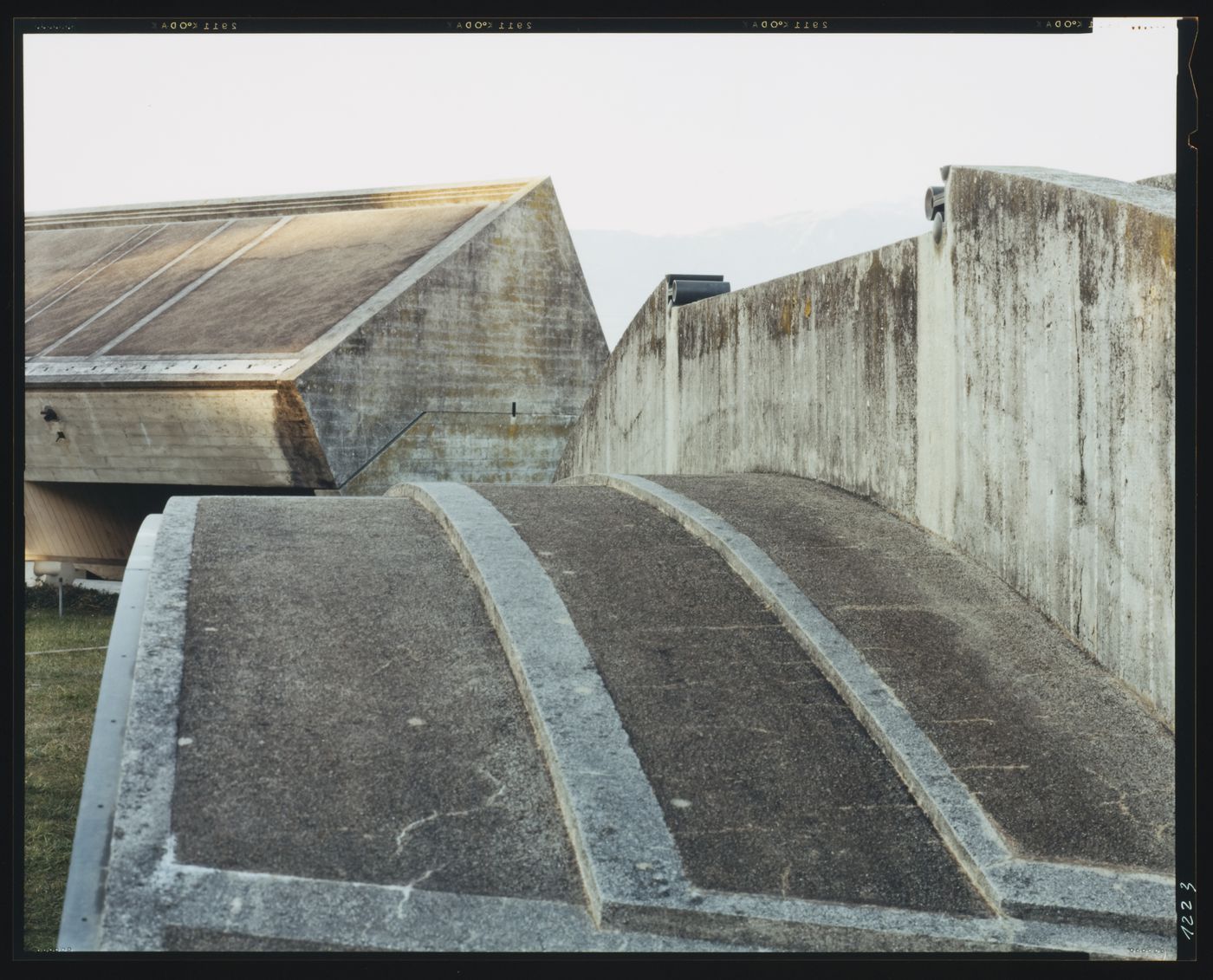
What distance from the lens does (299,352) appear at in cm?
2041

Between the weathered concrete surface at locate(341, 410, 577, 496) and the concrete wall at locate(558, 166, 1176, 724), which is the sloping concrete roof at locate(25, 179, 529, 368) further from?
the concrete wall at locate(558, 166, 1176, 724)

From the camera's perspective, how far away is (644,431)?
45.7 feet

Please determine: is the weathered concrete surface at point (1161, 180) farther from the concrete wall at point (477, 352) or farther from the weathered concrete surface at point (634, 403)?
the concrete wall at point (477, 352)

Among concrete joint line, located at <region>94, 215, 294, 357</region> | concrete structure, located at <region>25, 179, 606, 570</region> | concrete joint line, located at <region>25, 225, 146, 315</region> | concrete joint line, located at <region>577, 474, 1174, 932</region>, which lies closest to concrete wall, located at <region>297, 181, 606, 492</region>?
concrete structure, located at <region>25, 179, 606, 570</region>

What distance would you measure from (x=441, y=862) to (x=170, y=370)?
1825cm

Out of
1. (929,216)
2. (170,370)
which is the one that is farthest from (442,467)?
(929,216)

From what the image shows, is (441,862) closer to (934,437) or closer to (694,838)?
(694,838)

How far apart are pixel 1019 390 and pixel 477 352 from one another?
60.0 feet

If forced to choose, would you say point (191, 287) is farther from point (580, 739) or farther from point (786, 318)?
point (580, 739)

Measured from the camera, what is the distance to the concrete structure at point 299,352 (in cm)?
2069

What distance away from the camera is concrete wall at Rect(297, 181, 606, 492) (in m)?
21.0

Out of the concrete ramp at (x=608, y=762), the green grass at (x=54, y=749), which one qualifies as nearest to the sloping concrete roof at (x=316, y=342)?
the green grass at (x=54, y=749)

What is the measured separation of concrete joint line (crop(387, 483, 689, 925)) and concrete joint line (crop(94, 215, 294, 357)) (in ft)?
57.7

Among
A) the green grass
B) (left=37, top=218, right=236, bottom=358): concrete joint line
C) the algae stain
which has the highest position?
(left=37, top=218, right=236, bottom=358): concrete joint line
